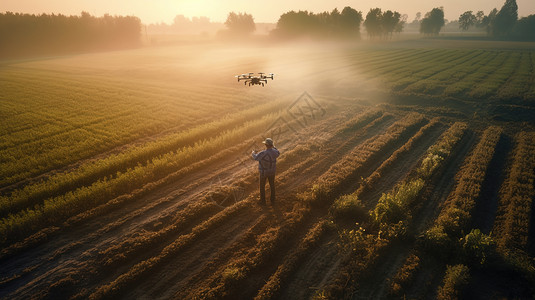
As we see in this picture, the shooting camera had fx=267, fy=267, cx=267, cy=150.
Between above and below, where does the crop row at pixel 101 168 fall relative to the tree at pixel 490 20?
below

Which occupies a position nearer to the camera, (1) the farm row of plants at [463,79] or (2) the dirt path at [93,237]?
(2) the dirt path at [93,237]

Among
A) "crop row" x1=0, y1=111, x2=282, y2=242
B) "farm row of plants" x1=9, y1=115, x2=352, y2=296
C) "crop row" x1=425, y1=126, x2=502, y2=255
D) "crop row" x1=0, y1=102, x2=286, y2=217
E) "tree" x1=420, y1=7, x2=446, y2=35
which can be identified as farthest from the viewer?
"tree" x1=420, y1=7, x2=446, y2=35

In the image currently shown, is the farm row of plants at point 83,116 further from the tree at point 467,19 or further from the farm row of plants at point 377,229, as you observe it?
the tree at point 467,19

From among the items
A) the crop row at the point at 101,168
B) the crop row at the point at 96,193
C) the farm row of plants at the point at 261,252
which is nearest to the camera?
the farm row of plants at the point at 261,252

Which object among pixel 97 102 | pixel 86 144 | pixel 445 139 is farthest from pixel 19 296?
pixel 97 102

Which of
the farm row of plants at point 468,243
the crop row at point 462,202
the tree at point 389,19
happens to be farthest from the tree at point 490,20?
the farm row of plants at point 468,243

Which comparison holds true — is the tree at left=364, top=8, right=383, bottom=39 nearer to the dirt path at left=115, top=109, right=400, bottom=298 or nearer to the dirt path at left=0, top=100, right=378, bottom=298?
the dirt path at left=115, top=109, right=400, bottom=298

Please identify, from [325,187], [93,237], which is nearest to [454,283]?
[325,187]

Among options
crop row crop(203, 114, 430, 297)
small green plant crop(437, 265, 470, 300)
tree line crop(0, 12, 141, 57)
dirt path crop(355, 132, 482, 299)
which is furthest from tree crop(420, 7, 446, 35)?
small green plant crop(437, 265, 470, 300)
